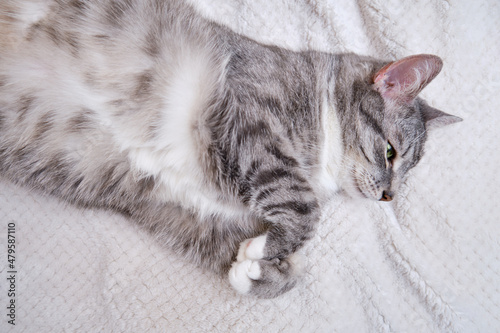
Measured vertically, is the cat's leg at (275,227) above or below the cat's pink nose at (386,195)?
below

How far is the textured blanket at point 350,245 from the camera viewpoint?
3.91 ft

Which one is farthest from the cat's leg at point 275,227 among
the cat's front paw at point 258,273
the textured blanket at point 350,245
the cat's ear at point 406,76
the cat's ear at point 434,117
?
the cat's ear at point 434,117

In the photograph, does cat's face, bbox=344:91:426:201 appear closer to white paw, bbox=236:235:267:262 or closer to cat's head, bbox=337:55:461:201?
cat's head, bbox=337:55:461:201

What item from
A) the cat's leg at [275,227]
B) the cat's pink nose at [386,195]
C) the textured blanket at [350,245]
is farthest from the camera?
the cat's pink nose at [386,195]

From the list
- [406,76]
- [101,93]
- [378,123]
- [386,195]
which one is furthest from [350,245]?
[101,93]

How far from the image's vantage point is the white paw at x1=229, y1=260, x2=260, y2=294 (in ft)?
3.67

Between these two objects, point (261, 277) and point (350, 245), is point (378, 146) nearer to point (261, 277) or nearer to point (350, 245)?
point (350, 245)

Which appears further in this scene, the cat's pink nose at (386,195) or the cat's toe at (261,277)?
the cat's pink nose at (386,195)

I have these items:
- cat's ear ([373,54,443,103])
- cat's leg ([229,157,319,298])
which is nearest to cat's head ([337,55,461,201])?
cat's ear ([373,54,443,103])

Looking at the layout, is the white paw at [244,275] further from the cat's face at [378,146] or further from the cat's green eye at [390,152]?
the cat's green eye at [390,152]

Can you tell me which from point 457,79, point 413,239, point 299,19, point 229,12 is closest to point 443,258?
point 413,239

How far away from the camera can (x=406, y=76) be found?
122cm

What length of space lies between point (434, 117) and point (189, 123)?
963mm

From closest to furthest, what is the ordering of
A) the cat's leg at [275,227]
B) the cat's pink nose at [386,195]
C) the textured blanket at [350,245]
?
1. the cat's leg at [275,227]
2. the textured blanket at [350,245]
3. the cat's pink nose at [386,195]
